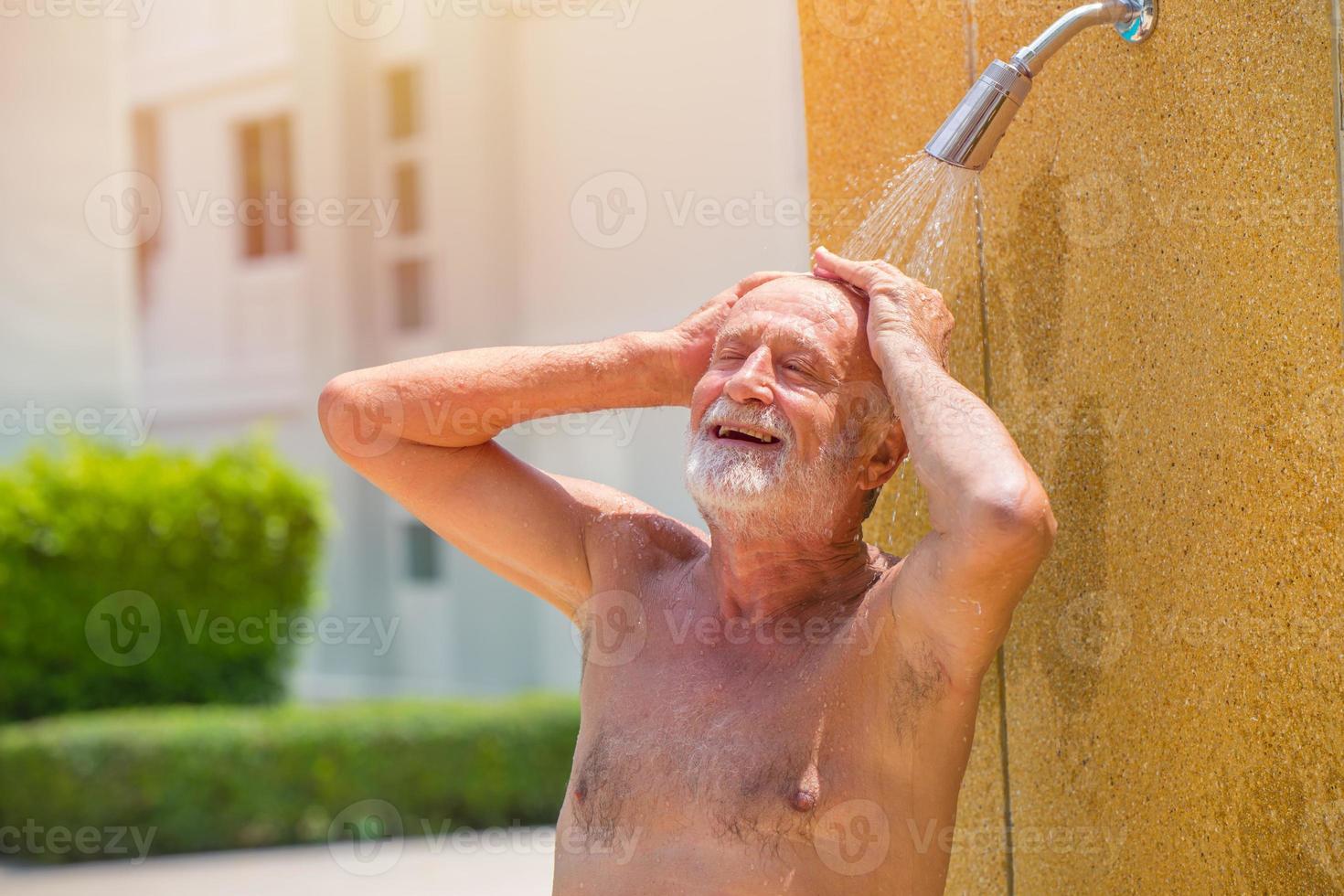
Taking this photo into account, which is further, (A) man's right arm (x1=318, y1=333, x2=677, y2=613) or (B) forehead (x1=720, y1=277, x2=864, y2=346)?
(A) man's right arm (x1=318, y1=333, x2=677, y2=613)

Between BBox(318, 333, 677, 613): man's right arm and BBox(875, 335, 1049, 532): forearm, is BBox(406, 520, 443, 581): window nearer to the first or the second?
BBox(318, 333, 677, 613): man's right arm

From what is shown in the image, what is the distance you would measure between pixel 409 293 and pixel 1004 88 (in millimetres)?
12438

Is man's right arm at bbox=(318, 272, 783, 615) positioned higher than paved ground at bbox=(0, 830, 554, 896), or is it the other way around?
man's right arm at bbox=(318, 272, 783, 615)

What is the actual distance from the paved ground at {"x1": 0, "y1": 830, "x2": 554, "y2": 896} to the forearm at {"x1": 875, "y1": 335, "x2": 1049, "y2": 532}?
5.49 meters

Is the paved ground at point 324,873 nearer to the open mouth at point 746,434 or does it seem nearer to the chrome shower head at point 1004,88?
the open mouth at point 746,434

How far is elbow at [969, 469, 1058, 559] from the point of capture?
83.6 inches

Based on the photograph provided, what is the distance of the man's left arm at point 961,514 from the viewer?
2.14 meters
